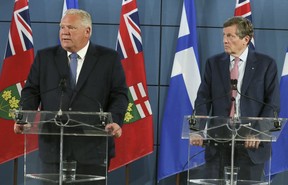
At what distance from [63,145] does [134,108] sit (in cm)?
248

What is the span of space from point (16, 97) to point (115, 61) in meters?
1.85

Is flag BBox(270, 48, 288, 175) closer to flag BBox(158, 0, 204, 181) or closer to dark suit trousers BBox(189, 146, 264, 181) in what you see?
flag BBox(158, 0, 204, 181)

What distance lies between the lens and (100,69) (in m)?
4.45

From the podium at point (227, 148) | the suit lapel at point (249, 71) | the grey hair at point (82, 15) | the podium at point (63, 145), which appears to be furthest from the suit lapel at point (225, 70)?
the podium at point (63, 145)

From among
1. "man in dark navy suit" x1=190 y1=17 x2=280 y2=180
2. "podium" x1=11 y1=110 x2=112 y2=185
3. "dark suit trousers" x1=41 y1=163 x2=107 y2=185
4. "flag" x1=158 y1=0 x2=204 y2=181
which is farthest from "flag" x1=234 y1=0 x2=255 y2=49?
"dark suit trousers" x1=41 y1=163 x2=107 y2=185

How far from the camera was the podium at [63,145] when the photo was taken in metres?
3.63

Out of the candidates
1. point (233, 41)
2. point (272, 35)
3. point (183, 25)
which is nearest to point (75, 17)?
point (233, 41)

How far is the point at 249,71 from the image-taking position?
4594 mm

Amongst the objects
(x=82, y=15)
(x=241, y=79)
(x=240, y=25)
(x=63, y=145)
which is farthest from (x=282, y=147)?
(x=63, y=145)

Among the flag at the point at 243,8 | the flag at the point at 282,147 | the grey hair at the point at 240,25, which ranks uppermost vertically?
the flag at the point at 243,8

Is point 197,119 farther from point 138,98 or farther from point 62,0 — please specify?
point 62,0

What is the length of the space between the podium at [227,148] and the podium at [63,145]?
1.66 ft

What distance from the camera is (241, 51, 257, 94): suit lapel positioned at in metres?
4.56

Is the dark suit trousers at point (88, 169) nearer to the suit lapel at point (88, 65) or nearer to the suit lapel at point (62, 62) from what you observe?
the suit lapel at point (88, 65)
